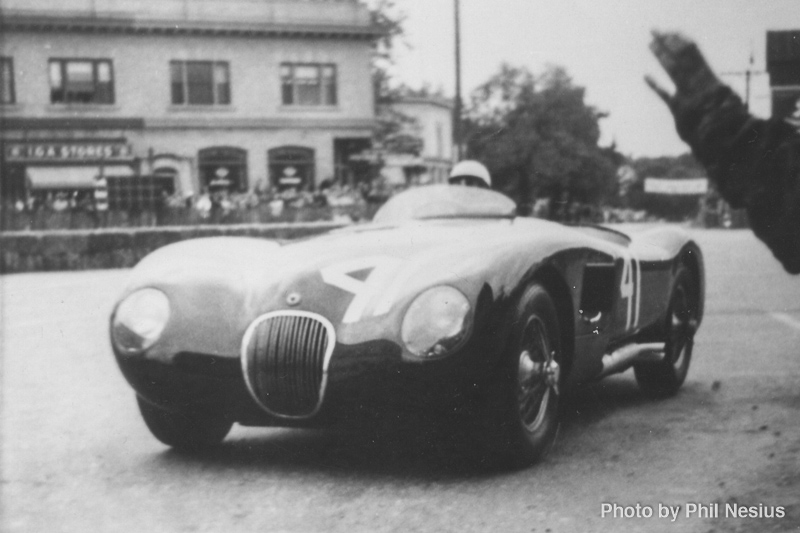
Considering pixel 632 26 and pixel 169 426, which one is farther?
pixel 169 426

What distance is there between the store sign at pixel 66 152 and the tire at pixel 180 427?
2980cm

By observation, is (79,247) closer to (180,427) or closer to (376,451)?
(180,427)

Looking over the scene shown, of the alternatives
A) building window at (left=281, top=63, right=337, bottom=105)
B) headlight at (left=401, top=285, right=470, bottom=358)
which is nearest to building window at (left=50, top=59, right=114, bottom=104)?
building window at (left=281, top=63, right=337, bottom=105)

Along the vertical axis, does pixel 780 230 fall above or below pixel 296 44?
below

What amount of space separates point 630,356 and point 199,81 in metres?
30.8

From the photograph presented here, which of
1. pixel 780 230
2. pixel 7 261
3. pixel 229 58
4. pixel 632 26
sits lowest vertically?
pixel 7 261

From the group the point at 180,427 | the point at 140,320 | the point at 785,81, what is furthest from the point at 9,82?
the point at 785,81

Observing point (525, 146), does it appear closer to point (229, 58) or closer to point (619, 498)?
point (619, 498)

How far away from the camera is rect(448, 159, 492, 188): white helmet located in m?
5.59

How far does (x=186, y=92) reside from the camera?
34.4 m

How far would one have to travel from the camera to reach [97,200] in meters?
25.9

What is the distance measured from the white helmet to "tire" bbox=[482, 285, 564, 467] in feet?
4.68

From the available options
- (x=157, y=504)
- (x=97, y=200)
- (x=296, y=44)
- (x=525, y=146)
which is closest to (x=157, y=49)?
(x=296, y=44)

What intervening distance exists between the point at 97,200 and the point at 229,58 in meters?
10.1
